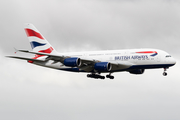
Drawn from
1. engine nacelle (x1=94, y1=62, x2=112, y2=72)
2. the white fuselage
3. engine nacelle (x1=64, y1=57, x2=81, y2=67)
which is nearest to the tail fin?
the white fuselage

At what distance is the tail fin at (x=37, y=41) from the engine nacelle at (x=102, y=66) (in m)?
13.9

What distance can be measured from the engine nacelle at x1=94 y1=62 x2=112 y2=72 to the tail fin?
45.5 ft

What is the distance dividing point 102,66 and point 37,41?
17934 mm

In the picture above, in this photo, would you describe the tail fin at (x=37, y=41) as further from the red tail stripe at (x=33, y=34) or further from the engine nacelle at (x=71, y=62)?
the engine nacelle at (x=71, y=62)

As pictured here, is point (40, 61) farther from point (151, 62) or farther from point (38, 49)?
point (151, 62)

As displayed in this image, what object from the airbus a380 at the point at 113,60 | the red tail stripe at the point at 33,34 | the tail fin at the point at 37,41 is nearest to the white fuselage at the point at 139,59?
the airbus a380 at the point at 113,60

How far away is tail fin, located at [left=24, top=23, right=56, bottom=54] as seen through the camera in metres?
68.9

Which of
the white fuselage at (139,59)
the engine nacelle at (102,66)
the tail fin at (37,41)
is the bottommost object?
the engine nacelle at (102,66)

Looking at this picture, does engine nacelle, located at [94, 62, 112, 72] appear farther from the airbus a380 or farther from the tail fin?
the tail fin

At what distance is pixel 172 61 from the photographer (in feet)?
192

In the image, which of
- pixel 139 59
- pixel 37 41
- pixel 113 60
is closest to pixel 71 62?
pixel 113 60

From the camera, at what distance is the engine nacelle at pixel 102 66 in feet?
193

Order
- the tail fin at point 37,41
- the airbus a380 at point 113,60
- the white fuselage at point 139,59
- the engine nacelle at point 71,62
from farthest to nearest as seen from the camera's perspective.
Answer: the tail fin at point 37,41 < the white fuselage at point 139,59 < the airbus a380 at point 113,60 < the engine nacelle at point 71,62

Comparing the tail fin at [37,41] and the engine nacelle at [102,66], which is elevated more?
the tail fin at [37,41]
